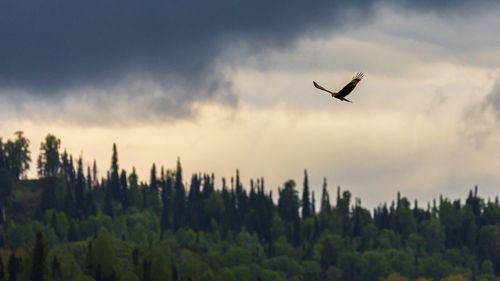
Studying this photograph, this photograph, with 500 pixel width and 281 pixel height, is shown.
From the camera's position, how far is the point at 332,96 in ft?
158

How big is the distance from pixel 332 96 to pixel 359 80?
7.80 ft

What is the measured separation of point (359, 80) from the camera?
46.2 meters
